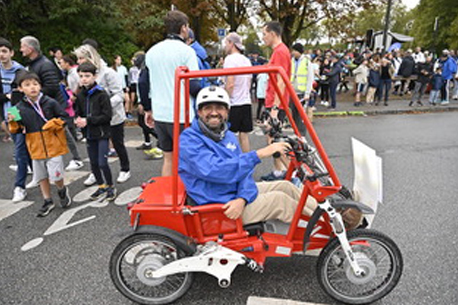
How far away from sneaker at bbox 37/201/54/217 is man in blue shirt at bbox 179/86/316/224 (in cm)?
241

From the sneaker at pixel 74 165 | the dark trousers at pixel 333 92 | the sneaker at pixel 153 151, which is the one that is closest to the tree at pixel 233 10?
the dark trousers at pixel 333 92

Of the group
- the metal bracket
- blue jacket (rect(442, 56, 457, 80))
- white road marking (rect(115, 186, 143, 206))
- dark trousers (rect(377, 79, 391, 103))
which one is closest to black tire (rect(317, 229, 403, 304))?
the metal bracket

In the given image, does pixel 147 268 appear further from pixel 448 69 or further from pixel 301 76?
pixel 448 69

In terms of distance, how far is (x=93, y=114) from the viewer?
3.78 m

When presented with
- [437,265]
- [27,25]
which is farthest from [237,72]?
[27,25]

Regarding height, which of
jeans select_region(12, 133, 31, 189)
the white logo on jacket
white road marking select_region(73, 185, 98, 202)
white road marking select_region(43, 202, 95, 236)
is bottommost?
white road marking select_region(43, 202, 95, 236)

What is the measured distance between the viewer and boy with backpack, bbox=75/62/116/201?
3674 mm

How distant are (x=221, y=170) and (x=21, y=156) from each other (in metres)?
3.27

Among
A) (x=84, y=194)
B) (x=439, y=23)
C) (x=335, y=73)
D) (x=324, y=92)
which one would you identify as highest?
(x=439, y=23)

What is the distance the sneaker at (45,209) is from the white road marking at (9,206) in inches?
16.0

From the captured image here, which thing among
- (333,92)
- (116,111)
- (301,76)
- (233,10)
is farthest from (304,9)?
(116,111)

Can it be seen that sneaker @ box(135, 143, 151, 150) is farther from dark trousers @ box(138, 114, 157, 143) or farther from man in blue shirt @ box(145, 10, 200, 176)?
man in blue shirt @ box(145, 10, 200, 176)

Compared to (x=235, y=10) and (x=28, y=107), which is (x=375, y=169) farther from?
(x=235, y=10)

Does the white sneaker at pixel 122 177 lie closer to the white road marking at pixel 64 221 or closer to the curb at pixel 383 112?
the white road marking at pixel 64 221
